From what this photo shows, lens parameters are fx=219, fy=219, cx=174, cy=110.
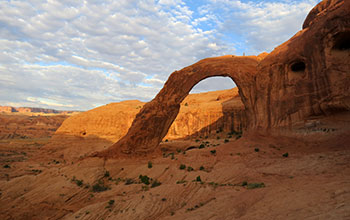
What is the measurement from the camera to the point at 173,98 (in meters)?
18.4

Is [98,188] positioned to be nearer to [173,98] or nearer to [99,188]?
[99,188]

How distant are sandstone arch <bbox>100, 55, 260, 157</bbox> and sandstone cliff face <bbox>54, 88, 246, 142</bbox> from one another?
11.6 m

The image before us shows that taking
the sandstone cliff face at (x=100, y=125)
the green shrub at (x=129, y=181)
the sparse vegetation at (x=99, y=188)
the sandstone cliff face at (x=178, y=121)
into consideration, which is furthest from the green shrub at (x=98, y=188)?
the sandstone cliff face at (x=100, y=125)

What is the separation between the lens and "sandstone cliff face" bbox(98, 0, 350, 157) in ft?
43.3

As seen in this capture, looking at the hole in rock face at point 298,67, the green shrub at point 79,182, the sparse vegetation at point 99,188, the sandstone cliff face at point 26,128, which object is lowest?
the sparse vegetation at point 99,188

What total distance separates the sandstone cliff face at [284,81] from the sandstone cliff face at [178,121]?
11.1m

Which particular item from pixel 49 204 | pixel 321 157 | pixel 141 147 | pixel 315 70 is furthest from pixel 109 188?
pixel 315 70

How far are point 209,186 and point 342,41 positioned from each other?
1208cm

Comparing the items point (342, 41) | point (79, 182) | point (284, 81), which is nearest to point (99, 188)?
point (79, 182)

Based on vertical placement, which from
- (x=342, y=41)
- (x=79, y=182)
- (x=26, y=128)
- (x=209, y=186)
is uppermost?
(x=342, y=41)

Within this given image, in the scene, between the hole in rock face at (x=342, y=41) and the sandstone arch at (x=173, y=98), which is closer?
the hole in rock face at (x=342, y=41)

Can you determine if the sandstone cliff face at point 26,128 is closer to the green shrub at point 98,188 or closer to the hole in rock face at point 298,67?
the green shrub at point 98,188

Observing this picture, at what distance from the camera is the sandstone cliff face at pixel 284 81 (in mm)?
13195

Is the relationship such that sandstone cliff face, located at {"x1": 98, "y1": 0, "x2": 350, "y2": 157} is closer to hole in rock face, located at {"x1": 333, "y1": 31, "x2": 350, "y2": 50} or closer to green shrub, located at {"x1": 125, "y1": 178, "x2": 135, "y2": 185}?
hole in rock face, located at {"x1": 333, "y1": 31, "x2": 350, "y2": 50}
